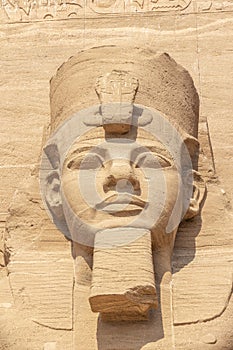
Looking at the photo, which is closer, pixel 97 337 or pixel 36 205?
pixel 97 337

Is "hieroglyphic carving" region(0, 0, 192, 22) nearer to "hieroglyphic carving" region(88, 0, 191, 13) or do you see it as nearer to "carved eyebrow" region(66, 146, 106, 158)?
"hieroglyphic carving" region(88, 0, 191, 13)

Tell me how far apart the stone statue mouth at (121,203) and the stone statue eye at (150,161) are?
247 mm

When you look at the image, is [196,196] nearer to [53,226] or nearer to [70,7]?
[53,226]

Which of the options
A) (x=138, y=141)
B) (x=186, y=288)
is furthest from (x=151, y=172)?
(x=186, y=288)

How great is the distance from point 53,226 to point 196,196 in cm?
87

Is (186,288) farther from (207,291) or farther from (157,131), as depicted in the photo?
(157,131)

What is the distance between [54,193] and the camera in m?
6.84

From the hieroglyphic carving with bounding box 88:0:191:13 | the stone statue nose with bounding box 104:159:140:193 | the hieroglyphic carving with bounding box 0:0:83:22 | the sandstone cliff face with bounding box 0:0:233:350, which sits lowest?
the sandstone cliff face with bounding box 0:0:233:350

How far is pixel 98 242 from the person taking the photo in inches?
246

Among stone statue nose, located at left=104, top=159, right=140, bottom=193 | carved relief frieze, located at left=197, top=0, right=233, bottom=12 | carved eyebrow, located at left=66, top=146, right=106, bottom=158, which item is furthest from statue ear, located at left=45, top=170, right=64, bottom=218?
carved relief frieze, located at left=197, top=0, right=233, bottom=12

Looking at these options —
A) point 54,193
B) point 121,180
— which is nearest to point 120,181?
point 121,180

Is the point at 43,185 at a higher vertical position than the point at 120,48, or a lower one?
lower

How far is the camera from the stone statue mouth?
6.32m

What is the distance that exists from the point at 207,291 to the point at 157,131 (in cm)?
97
